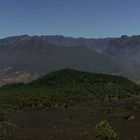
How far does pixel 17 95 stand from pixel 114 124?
267 ft

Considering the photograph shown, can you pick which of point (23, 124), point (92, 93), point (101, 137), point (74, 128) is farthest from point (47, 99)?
point (101, 137)

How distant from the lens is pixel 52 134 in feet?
280

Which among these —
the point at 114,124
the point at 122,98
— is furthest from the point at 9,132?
the point at 122,98

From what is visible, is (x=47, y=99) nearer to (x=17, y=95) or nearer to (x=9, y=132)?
(x=17, y=95)

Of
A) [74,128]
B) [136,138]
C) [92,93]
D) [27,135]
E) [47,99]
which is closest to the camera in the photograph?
[136,138]

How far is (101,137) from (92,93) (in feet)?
435

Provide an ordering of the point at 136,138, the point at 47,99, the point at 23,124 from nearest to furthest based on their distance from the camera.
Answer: the point at 136,138
the point at 23,124
the point at 47,99

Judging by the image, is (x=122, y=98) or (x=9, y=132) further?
(x=122, y=98)

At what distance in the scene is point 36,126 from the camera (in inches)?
3954

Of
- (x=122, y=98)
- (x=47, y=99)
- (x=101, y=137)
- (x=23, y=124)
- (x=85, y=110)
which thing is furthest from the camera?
(x=122, y=98)

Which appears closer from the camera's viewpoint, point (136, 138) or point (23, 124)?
point (136, 138)

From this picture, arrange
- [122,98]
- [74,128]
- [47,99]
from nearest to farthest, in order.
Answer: [74,128], [47,99], [122,98]

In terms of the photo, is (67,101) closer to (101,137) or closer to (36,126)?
(36,126)

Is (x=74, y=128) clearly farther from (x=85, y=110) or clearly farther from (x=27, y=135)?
(x=85, y=110)
